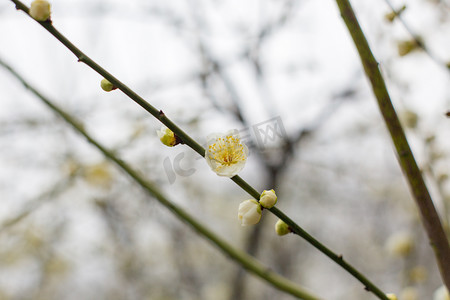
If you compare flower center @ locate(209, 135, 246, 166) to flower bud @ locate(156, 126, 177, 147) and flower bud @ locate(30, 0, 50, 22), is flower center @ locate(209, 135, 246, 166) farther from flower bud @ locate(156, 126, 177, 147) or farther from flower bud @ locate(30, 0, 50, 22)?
flower bud @ locate(30, 0, 50, 22)

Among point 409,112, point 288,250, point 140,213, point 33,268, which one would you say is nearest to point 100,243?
point 33,268

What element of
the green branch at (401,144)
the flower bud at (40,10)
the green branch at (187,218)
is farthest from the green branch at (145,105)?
the green branch at (187,218)

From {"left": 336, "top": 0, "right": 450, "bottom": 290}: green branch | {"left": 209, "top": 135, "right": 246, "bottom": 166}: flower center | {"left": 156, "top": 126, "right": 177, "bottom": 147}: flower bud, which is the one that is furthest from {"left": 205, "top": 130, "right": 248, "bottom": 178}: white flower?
{"left": 336, "top": 0, "right": 450, "bottom": 290}: green branch

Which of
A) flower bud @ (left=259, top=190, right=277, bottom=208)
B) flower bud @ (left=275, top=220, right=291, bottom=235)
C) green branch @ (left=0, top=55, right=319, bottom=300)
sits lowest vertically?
flower bud @ (left=275, top=220, right=291, bottom=235)

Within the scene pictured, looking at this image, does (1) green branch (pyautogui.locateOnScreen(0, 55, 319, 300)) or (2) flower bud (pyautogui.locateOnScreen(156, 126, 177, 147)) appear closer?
(2) flower bud (pyautogui.locateOnScreen(156, 126, 177, 147))

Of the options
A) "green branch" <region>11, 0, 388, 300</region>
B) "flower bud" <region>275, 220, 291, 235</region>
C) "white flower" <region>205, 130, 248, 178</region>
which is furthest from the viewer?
"white flower" <region>205, 130, 248, 178</region>

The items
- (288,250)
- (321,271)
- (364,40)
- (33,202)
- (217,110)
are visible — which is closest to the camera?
(364,40)

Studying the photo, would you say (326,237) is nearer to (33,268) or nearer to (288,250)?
(288,250)
